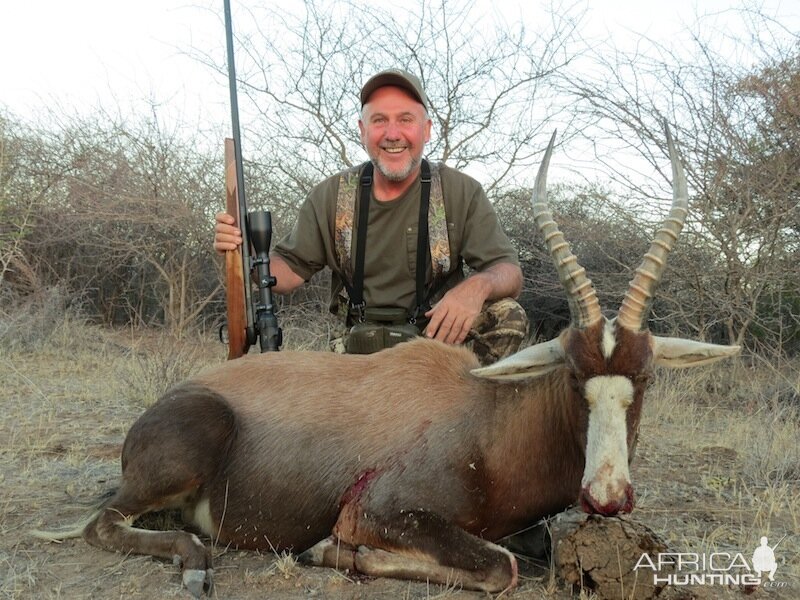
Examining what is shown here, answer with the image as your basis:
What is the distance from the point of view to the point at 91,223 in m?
13.8

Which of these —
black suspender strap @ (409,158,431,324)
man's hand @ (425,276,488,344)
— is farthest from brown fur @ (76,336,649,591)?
black suspender strap @ (409,158,431,324)

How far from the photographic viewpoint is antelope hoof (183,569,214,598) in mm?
3301

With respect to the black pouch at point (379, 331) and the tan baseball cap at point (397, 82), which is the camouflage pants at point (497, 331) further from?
the tan baseball cap at point (397, 82)

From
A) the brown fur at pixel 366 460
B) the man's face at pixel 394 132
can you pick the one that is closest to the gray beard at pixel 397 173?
the man's face at pixel 394 132

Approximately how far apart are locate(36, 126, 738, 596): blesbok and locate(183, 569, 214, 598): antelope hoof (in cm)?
1

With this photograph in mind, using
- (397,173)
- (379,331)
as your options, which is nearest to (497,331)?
(379,331)

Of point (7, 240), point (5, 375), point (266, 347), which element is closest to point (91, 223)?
point (7, 240)

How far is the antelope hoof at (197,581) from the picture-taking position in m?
3.30

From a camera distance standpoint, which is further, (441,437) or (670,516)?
(670,516)

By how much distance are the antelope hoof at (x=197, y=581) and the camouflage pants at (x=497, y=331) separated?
95.6 inches

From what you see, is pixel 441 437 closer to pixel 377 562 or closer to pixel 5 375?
pixel 377 562

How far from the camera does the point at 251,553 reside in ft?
12.7

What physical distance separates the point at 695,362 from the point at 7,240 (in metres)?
12.8

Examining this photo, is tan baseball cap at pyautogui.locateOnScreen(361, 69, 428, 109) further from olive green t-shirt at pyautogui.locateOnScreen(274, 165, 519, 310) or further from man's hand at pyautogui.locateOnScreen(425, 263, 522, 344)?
man's hand at pyautogui.locateOnScreen(425, 263, 522, 344)
